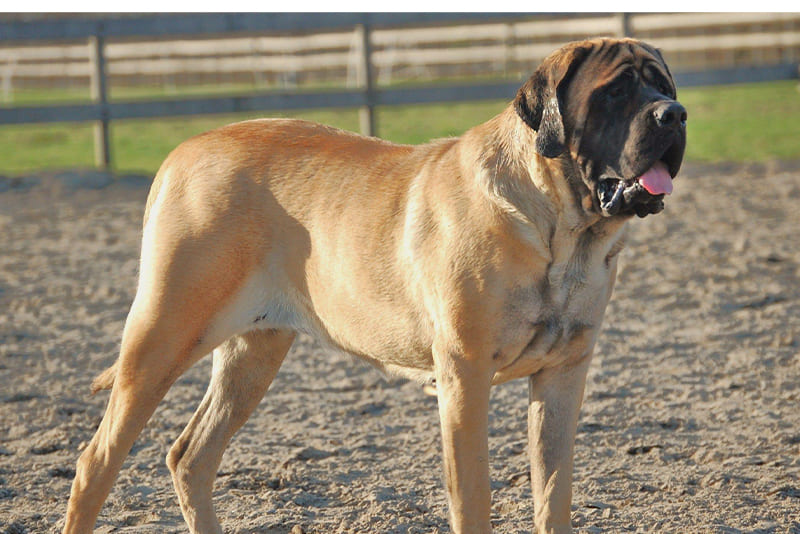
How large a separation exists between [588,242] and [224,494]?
1.98 meters

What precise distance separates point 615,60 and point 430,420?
8.54 ft

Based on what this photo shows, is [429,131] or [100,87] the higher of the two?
[100,87]

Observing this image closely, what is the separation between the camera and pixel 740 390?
5.62m

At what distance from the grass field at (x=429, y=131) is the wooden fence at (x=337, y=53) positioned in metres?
0.35

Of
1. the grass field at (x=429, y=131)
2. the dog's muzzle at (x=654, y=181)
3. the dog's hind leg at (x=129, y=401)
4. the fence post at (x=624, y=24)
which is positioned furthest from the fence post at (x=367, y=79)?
the dog's muzzle at (x=654, y=181)

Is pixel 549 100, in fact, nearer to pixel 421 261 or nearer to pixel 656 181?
pixel 656 181

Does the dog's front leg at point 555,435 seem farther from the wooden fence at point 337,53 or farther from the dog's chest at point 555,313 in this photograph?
the wooden fence at point 337,53

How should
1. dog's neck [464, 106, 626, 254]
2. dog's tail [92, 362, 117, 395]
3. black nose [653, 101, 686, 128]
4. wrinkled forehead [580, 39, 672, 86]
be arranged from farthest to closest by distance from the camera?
1. dog's tail [92, 362, 117, 395]
2. dog's neck [464, 106, 626, 254]
3. wrinkled forehead [580, 39, 672, 86]
4. black nose [653, 101, 686, 128]

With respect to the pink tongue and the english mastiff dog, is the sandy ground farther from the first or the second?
the pink tongue

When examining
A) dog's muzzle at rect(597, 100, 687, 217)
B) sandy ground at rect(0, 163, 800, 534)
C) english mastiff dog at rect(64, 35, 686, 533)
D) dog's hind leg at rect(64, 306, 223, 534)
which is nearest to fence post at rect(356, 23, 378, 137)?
sandy ground at rect(0, 163, 800, 534)

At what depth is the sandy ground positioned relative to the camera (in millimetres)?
4176

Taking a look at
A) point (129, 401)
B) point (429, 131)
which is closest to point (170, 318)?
point (129, 401)

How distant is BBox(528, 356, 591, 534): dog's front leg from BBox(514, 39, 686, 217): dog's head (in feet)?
2.15

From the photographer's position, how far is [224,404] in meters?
4.09
